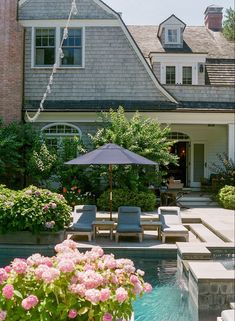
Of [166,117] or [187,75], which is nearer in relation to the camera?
[166,117]

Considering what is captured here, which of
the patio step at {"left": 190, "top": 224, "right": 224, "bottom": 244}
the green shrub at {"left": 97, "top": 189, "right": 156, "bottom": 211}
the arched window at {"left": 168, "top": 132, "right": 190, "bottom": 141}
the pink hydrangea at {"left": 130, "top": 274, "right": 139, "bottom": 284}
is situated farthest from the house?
the pink hydrangea at {"left": 130, "top": 274, "right": 139, "bottom": 284}

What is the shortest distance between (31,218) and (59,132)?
346 inches

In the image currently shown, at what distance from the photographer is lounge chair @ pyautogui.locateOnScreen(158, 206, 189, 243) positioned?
11805 mm

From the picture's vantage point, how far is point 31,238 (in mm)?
11461

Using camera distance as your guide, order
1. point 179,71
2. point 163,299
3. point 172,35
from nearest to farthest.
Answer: point 163,299 → point 179,71 → point 172,35

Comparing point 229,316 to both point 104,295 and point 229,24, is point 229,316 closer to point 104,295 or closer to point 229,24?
point 104,295

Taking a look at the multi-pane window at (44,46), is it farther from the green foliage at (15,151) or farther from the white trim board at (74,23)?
the green foliage at (15,151)

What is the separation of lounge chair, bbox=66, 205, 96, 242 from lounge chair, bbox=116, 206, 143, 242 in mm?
772

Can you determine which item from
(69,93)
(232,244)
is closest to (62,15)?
(69,93)

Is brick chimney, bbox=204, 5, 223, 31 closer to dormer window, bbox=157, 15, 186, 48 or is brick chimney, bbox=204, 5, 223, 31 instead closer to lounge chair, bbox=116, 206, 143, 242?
dormer window, bbox=157, 15, 186, 48

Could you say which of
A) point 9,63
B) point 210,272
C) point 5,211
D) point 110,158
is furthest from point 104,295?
point 9,63

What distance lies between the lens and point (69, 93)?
19547 mm

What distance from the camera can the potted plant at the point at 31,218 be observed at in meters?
11.3

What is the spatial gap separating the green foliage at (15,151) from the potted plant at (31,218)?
5.19 meters
